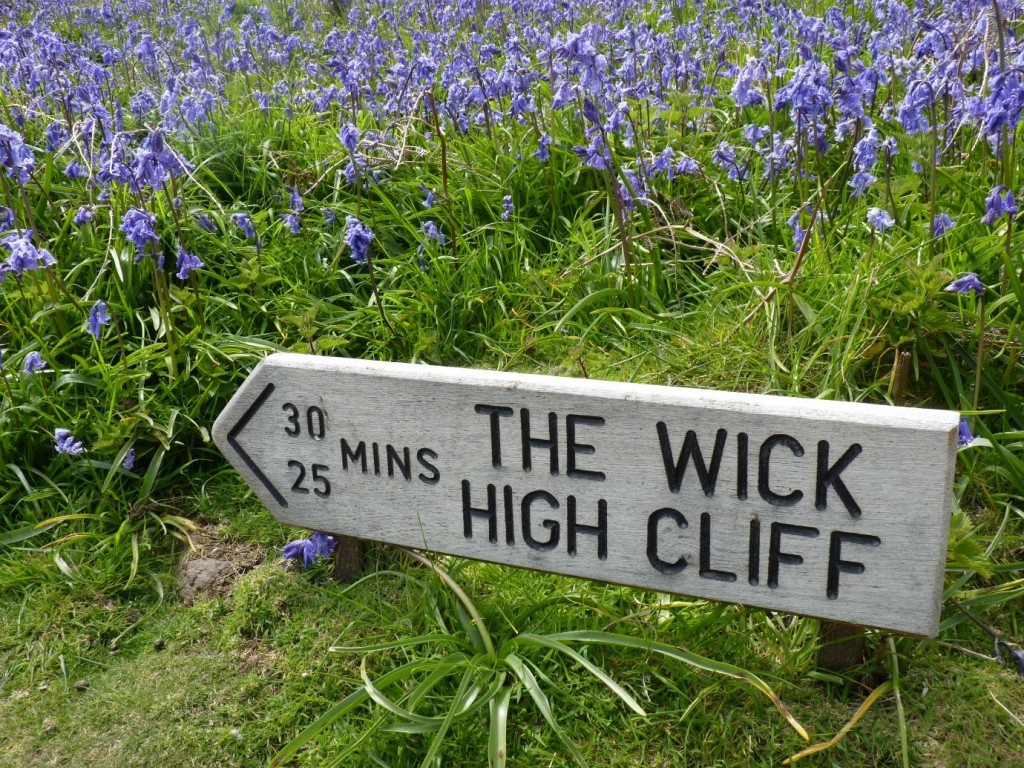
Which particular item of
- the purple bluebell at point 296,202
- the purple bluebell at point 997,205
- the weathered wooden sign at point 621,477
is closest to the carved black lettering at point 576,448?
the weathered wooden sign at point 621,477

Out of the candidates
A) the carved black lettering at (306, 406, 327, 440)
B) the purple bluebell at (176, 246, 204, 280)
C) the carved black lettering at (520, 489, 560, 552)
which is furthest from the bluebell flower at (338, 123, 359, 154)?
the carved black lettering at (520, 489, 560, 552)

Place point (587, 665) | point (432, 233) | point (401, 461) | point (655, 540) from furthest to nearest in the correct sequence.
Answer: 1. point (432, 233)
2. point (401, 461)
3. point (587, 665)
4. point (655, 540)

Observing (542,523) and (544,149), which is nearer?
(542,523)

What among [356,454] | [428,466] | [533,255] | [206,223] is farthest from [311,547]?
[206,223]

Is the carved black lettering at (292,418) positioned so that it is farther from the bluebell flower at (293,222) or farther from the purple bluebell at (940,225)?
the purple bluebell at (940,225)

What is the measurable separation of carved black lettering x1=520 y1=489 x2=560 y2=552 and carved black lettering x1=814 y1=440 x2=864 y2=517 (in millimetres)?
535

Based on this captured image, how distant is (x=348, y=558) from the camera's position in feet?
8.18

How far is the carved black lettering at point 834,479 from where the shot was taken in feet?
5.40

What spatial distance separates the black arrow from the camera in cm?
218

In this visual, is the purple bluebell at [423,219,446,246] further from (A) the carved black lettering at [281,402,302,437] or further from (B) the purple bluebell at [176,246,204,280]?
(A) the carved black lettering at [281,402,302,437]

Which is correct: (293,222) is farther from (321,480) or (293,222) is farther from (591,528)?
(591,528)

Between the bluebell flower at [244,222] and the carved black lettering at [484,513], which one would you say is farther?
the bluebell flower at [244,222]

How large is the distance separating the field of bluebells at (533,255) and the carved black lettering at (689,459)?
1.86ft

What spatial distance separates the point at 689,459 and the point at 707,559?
21cm
